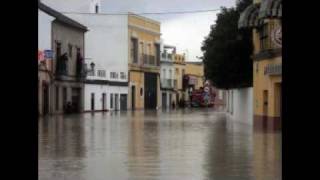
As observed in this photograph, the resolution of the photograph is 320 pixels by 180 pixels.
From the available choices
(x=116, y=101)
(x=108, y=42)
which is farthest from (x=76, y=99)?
(x=108, y=42)

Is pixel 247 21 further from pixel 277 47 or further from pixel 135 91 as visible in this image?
pixel 135 91

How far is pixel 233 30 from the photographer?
38812 millimetres

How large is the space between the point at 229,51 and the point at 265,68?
279 inches

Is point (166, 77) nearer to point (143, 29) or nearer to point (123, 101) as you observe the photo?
point (143, 29)

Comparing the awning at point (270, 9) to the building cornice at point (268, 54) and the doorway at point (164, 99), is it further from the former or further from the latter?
the doorway at point (164, 99)

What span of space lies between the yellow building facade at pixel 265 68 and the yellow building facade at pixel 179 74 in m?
71.9

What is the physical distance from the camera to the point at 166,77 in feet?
333

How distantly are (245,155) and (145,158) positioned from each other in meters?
2.45

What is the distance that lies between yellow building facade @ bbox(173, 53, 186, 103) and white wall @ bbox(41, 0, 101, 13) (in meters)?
31.1

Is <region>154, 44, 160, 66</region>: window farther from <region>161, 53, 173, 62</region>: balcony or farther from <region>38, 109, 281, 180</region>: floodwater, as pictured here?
<region>38, 109, 281, 180</region>: floodwater

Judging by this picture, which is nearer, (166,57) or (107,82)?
(107,82)

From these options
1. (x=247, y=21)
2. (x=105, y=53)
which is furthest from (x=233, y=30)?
(x=105, y=53)

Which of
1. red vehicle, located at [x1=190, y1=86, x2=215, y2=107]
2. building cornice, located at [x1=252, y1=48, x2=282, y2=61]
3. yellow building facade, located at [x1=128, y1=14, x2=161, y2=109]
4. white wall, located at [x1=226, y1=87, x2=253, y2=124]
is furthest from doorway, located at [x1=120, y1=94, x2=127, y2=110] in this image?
building cornice, located at [x1=252, y1=48, x2=282, y2=61]
